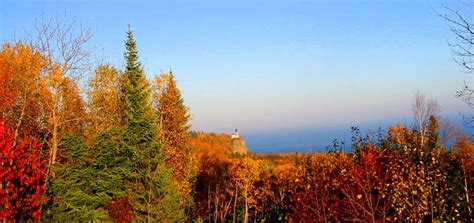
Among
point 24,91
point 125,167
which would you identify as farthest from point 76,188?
point 24,91

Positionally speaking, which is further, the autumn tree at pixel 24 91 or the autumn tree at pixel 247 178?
the autumn tree at pixel 247 178

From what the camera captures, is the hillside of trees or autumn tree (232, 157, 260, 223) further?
autumn tree (232, 157, 260, 223)

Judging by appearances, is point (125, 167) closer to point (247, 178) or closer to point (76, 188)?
point (76, 188)

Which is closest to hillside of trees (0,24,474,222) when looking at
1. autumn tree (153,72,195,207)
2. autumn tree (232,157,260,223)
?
autumn tree (153,72,195,207)

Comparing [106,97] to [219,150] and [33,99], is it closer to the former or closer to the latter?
[33,99]

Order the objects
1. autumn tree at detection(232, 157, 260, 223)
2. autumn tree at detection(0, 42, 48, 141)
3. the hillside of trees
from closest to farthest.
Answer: the hillside of trees, autumn tree at detection(0, 42, 48, 141), autumn tree at detection(232, 157, 260, 223)

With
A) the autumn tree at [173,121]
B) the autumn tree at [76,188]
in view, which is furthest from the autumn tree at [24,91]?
the autumn tree at [173,121]

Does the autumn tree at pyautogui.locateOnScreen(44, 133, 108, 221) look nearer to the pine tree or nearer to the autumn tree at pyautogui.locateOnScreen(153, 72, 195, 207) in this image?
→ the pine tree

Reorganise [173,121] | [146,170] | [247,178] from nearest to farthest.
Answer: [146,170] → [173,121] → [247,178]

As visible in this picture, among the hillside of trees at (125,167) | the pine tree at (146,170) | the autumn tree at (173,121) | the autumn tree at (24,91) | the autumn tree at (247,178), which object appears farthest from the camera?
the autumn tree at (247,178)

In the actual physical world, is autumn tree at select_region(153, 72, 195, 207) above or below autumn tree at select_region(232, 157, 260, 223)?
above

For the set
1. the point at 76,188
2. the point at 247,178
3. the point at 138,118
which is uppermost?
the point at 138,118

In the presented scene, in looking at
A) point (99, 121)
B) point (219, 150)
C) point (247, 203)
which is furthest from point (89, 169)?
point (219, 150)

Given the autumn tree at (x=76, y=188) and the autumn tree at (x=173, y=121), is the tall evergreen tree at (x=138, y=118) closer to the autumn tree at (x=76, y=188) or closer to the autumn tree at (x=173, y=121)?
the autumn tree at (x=76, y=188)
